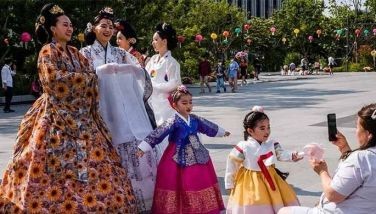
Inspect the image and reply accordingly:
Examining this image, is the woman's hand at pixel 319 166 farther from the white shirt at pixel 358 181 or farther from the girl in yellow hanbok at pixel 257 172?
the girl in yellow hanbok at pixel 257 172

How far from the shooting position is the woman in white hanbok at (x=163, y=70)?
709 cm

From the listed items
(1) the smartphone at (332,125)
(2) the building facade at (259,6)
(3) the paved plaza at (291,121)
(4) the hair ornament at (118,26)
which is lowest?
(3) the paved plaza at (291,121)

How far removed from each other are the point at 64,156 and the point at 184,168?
1025 mm

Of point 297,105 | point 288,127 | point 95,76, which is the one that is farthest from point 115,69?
point 297,105

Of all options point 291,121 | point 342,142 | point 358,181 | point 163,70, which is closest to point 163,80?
point 163,70

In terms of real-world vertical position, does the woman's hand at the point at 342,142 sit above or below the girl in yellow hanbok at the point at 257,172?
above

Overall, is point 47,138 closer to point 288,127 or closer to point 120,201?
point 120,201

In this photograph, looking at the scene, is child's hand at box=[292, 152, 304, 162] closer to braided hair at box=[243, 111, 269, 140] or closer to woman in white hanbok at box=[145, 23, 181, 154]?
braided hair at box=[243, 111, 269, 140]

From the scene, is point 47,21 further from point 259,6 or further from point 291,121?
point 259,6

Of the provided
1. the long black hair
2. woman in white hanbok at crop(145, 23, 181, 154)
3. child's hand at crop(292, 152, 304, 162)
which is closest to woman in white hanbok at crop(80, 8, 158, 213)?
the long black hair

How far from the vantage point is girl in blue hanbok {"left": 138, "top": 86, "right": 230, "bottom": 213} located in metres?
5.64

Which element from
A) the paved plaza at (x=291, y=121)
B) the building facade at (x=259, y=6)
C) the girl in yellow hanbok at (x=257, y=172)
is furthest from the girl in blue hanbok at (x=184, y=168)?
the building facade at (x=259, y=6)

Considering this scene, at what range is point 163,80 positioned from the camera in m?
7.34

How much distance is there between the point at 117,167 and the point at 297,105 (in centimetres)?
1224
